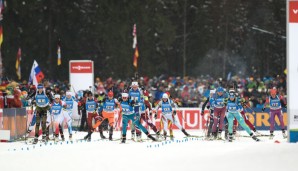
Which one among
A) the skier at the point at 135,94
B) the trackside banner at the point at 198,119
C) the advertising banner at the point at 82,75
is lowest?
the trackside banner at the point at 198,119

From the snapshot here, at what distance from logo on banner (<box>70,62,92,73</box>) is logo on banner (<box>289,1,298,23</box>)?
15161mm

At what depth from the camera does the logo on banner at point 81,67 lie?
132ft

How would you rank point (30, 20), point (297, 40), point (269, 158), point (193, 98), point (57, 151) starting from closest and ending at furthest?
point (269, 158) < point (57, 151) < point (297, 40) < point (193, 98) < point (30, 20)

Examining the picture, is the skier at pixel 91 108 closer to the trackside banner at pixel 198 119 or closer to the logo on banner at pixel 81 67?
the trackside banner at pixel 198 119

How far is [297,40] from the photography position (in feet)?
90.2

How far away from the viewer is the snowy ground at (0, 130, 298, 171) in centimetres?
1984

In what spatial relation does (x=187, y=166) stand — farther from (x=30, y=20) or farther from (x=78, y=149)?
(x=30, y=20)

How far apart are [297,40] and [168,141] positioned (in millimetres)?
→ 6161

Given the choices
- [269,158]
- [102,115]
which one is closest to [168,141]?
[102,115]

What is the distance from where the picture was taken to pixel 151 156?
22641 mm

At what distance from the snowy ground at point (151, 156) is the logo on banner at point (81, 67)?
39.2 feet

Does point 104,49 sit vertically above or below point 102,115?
above

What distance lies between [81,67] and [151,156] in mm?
18338

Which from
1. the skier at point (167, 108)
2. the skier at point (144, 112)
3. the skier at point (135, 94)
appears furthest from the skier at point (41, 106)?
the skier at point (167, 108)
